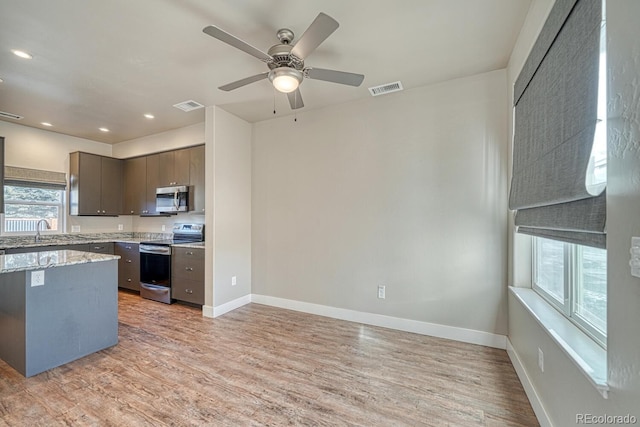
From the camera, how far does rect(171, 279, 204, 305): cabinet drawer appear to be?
12.4 feet

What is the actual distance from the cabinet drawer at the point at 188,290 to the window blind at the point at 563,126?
376cm

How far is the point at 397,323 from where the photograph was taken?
3.19 metres

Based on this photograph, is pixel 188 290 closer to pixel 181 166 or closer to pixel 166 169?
pixel 181 166

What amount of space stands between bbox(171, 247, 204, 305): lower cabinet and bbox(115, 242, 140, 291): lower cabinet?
98 cm

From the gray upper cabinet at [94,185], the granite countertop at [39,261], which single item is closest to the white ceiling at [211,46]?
the gray upper cabinet at [94,185]

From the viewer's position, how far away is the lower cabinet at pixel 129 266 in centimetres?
455

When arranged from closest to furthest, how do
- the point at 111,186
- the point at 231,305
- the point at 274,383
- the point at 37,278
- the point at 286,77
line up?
the point at 286,77, the point at 274,383, the point at 37,278, the point at 231,305, the point at 111,186

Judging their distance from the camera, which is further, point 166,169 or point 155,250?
point 166,169

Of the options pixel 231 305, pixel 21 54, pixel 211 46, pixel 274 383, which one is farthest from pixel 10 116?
pixel 274 383

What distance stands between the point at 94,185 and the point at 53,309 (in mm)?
3319

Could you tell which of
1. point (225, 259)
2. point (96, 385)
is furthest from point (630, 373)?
point (225, 259)

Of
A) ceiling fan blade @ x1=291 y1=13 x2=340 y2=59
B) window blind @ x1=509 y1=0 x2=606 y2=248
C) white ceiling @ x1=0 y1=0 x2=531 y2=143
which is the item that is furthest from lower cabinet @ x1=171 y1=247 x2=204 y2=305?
window blind @ x1=509 y1=0 x2=606 y2=248

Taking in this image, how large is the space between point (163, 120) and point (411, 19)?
3772 mm

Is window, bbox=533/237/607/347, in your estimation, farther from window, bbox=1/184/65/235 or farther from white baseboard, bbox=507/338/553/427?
window, bbox=1/184/65/235
